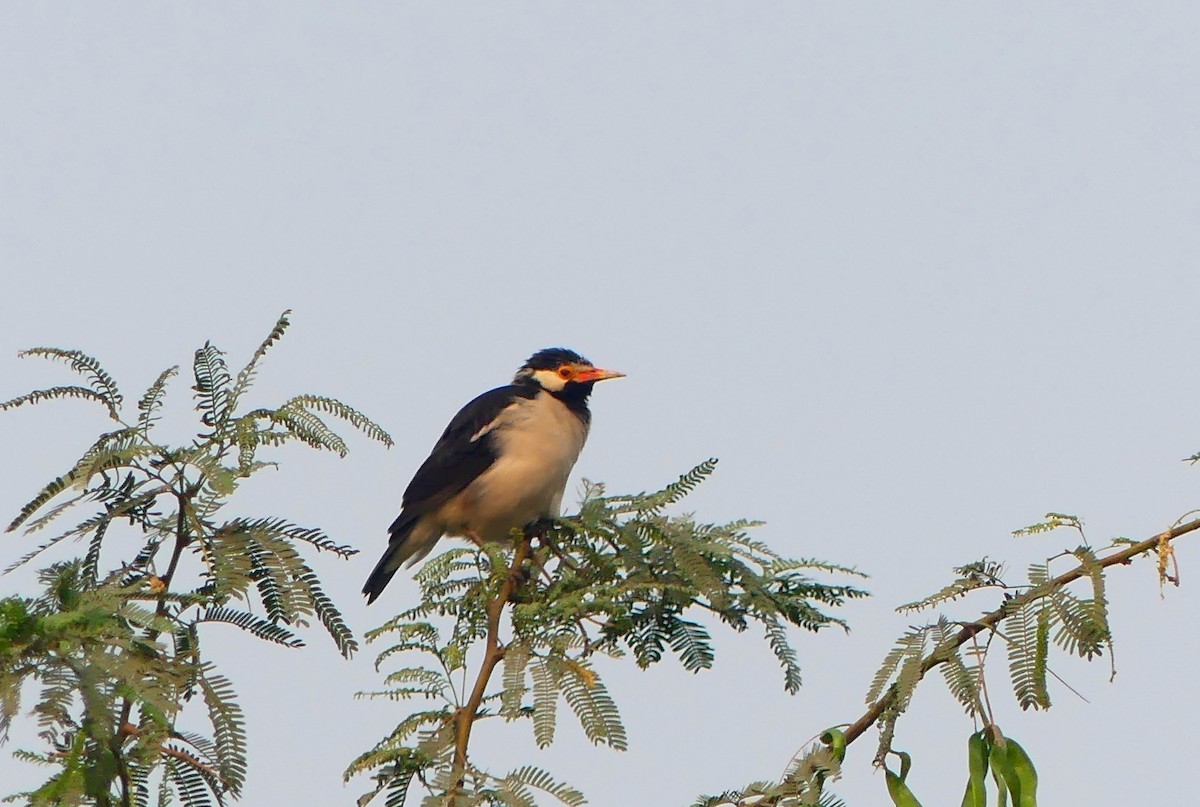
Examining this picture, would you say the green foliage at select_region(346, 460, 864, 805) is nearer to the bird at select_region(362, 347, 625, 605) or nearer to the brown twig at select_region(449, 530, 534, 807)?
the brown twig at select_region(449, 530, 534, 807)

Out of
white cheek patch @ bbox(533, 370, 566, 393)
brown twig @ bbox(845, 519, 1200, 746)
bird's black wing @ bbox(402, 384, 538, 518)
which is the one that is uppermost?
white cheek patch @ bbox(533, 370, 566, 393)

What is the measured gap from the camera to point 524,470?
27.7 feet

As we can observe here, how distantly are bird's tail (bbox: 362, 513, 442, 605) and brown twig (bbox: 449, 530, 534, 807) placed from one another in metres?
3.92

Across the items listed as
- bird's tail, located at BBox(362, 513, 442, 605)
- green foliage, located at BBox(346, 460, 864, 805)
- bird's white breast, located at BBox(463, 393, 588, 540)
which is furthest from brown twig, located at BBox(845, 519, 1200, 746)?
bird's tail, located at BBox(362, 513, 442, 605)

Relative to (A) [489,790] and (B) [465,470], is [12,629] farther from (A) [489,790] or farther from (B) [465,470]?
(B) [465,470]

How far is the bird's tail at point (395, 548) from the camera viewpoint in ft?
28.5

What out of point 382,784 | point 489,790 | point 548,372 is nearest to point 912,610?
point 489,790

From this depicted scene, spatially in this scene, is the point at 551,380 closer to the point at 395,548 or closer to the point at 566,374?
the point at 566,374

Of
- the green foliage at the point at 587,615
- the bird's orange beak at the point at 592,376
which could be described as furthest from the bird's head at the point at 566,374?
the green foliage at the point at 587,615

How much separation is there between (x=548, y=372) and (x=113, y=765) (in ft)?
20.0

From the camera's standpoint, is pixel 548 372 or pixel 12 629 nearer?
pixel 12 629

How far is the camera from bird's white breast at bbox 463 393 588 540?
8383 mm

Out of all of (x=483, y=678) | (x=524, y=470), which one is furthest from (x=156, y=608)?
(x=524, y=470)

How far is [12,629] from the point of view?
335 centimetres
